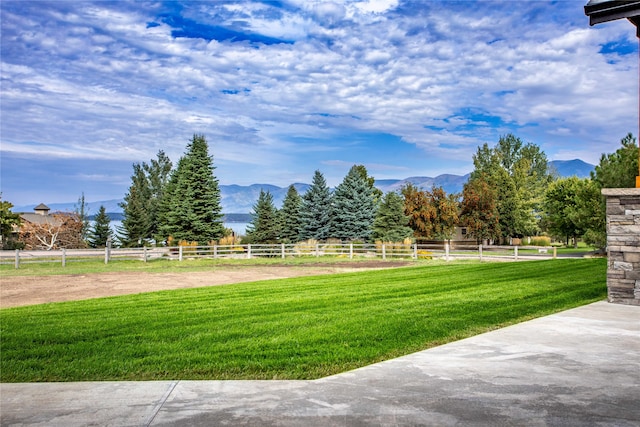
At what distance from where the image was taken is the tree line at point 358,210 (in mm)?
30014

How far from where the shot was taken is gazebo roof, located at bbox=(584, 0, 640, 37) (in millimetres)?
9195

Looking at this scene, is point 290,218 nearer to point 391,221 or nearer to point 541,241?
point 391,221

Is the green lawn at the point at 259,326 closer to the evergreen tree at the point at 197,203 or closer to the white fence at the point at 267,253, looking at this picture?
the white fence at the point at 267,253

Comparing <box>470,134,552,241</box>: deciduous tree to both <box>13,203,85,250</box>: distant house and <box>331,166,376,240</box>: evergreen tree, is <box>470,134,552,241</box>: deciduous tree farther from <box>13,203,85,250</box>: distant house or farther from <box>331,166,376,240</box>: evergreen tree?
<box>13,203,85,250</box>: distant house

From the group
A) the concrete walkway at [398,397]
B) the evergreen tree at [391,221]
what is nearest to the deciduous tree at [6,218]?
the evergreen tree at [391,221]

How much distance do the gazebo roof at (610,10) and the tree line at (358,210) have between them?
16798 millimetres

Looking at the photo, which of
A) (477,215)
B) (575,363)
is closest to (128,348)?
(575,363)

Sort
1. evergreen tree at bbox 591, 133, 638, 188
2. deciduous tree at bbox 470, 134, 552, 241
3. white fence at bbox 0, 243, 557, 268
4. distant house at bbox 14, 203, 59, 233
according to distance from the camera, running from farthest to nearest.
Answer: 1. deciduous tree at bbox 470, 134, 552, 241
2. distant house at bbox 14, 203, 59, 233
3. white fence at bbox 0, 243, 557, 268
4. evergreen tree at bbox 591, 133, 638, 188

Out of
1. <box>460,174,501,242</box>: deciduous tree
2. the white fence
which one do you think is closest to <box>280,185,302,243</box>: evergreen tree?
the white fence

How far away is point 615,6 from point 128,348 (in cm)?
953

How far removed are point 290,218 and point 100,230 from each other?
62.8ft

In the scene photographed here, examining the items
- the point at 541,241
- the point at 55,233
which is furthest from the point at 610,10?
the point at 541,241

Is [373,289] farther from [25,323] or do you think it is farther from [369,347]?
[25,323]

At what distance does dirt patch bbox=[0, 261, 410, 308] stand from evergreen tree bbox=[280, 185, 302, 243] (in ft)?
77.5
